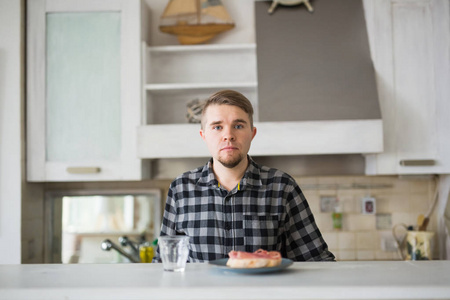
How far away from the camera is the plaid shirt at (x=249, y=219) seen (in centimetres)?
159

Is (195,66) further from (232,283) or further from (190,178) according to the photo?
(232,283)

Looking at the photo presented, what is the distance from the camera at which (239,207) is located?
5.27 feet

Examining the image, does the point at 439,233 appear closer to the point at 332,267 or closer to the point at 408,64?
the point at 408,64

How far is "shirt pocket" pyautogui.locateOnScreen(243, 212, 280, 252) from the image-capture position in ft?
5.20

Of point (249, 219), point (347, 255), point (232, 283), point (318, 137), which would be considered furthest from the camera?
point (347, 255)

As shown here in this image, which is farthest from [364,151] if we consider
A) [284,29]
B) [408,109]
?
[284,29]

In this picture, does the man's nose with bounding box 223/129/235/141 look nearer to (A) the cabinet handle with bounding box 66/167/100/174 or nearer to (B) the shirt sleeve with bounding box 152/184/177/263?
(B) the shirt sleeve with bounding box 152/184/177/263

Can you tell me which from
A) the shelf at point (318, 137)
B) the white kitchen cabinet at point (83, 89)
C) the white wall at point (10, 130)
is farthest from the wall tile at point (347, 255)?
the white wall at point (10, 130)

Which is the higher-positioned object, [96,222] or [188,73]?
[188,73]

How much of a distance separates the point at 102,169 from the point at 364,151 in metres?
1.31

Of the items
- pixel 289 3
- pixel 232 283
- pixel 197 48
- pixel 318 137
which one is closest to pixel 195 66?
pixel 197 48

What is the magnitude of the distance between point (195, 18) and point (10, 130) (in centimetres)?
112

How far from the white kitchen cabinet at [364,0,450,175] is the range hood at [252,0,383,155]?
3.8 inches

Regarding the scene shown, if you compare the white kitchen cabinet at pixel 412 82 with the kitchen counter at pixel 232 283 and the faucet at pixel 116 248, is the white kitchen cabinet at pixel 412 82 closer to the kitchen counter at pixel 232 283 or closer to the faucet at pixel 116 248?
the faucet at pixel 116 248
